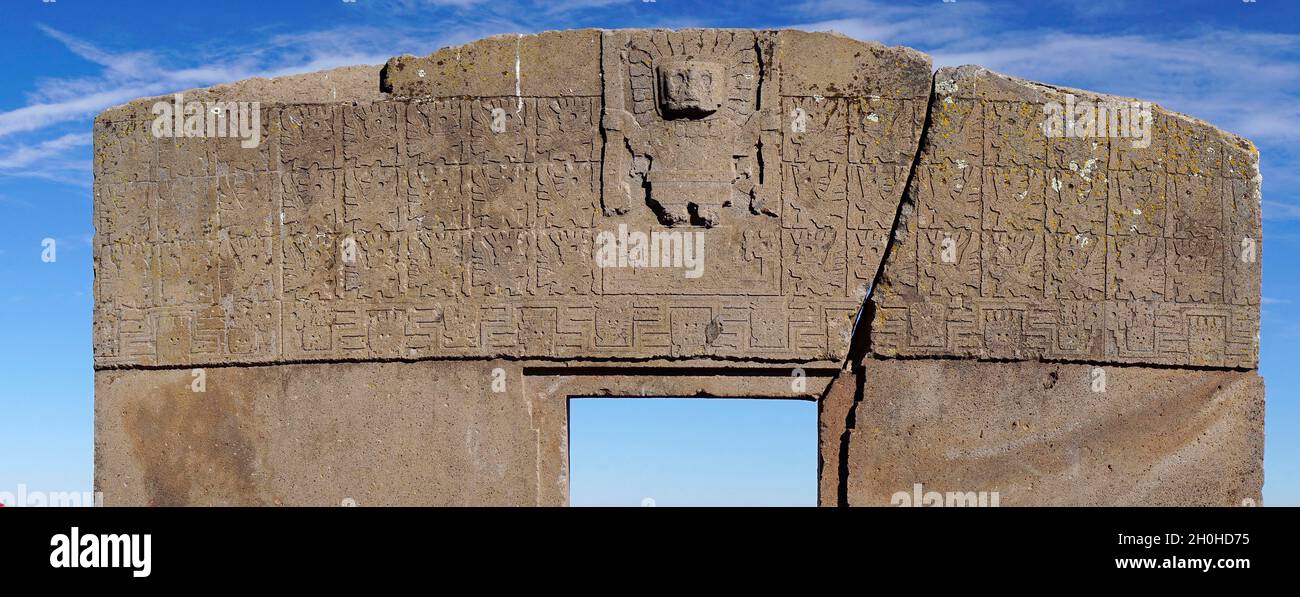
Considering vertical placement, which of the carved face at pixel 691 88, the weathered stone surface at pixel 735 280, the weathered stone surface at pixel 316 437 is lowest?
the weathered stone surface at pixel 316 437

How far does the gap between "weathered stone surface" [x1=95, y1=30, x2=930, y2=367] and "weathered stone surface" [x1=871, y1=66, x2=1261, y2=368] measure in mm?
234

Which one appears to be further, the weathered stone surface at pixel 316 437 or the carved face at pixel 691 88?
the weathered stone surface at pixel 316 437

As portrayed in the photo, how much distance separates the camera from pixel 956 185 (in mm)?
8039

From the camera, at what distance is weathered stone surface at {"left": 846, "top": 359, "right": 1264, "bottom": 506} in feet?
26.2

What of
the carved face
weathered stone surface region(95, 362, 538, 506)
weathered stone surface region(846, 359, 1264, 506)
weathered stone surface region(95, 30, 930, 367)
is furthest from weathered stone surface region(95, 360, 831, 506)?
the carved face

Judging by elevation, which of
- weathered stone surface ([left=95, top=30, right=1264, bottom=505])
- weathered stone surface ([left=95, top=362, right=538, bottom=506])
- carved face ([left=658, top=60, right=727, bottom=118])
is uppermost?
carved face ([left=658, top=60, right=727, bottom=118])

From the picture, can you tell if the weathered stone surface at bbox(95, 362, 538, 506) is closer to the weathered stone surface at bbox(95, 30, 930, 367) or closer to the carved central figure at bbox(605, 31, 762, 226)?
the weathered stone surface at bbox(95, 30, 930, 367)

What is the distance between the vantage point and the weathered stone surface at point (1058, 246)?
8.02 meters

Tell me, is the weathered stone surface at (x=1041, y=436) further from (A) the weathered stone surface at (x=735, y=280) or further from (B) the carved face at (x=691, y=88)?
(B) the carved face at (x=691, y=88)

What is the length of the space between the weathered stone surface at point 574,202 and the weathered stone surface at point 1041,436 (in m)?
0.53

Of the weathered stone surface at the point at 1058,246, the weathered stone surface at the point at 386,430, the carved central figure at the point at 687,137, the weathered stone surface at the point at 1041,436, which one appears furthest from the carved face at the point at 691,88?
the weathered stone surface at the point at 1041,436

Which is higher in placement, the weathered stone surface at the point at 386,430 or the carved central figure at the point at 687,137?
the carved central figure at the point at 687,137

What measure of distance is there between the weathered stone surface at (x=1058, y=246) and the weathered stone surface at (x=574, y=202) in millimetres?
234

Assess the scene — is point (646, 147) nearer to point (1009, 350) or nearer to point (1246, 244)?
point (1009, 350)
